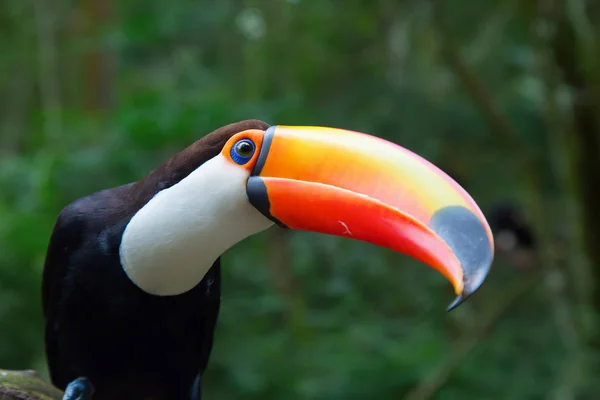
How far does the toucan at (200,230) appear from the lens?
1.38 meters

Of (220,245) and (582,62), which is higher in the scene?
(220,245)

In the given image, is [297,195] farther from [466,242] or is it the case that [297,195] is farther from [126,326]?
[126,326]

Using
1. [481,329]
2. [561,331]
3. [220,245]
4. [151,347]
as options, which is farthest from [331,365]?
[220,245]

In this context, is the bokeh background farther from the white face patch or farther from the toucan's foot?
the white face patch

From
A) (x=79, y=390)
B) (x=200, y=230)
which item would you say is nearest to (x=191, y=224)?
(x=200, y=230)

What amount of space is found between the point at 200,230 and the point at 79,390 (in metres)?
0.58

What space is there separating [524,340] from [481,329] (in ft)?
0.70

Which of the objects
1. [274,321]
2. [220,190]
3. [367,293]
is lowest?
[367,293]

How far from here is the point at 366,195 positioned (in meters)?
1.47

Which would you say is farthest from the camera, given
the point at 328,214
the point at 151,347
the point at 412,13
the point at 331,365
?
the point at 412,13

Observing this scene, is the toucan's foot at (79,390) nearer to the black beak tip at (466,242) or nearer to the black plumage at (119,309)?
the black plumage at (119,309)

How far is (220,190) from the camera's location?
153 centimetres

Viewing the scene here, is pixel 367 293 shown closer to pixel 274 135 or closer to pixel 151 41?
pixel 151 41

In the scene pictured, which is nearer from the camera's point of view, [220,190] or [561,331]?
[220,190]
